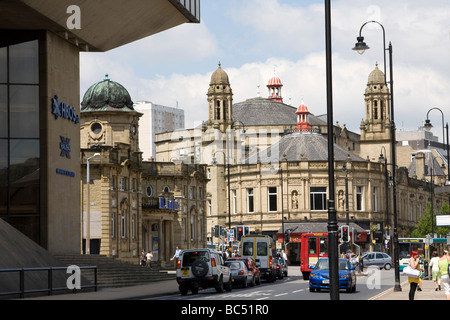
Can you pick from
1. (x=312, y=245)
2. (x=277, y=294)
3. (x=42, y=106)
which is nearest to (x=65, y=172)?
(x=42, y=106)

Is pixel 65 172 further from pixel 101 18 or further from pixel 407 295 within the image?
pixel 407 295

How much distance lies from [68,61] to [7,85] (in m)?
4.73

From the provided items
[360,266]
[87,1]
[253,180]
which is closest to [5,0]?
[87,1]

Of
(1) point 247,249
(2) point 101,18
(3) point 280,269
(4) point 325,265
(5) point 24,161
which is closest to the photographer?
(4) point 325,265

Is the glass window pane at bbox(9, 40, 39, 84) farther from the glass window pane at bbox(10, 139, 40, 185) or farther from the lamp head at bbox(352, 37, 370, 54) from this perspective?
the lamp head at bbox(352, 37, 370, 54)

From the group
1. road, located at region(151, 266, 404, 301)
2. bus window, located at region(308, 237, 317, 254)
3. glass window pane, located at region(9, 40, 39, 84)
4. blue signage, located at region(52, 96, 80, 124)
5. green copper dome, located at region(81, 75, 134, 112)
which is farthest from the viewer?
green copper dome, located at region(81, 75, 134, 112)

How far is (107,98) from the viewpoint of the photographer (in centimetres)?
7769

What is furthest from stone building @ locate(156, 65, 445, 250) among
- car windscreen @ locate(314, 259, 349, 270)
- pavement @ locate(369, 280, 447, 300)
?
pavement @ locate(369, 280, 447, 300)

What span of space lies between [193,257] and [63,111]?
1256cm

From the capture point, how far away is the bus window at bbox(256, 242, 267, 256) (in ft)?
182

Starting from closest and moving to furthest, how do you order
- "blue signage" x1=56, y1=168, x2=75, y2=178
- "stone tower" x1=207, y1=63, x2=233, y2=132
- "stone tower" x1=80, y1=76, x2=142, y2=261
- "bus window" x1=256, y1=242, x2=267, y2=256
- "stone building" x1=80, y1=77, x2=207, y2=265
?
"blue signage" x1=56, y1=168, x2=75, y2=178, "bus window" x1=256, y1=242, x2=267, y2=256, "stone tower" x1=80, y1=76, x2=142, y2=261, "stone building" x1=80, y1=77, x2=207, y2=265, "stone tower" x1=207, y1=63, x2=233, y2=132

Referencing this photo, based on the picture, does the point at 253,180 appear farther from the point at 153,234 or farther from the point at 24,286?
the point at 24,286

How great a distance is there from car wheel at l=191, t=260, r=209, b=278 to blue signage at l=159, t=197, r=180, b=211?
1588 inches

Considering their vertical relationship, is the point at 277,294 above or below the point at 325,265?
below
